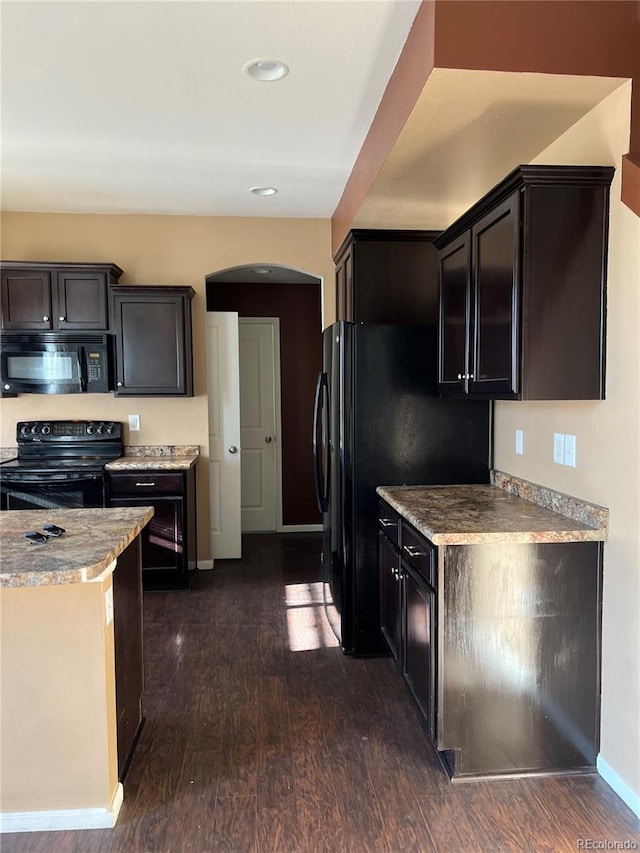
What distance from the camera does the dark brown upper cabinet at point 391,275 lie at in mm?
3492

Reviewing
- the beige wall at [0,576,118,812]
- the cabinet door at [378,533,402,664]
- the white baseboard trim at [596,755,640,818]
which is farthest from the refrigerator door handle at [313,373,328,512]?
the white baseboard trim at [596,755,640,818]

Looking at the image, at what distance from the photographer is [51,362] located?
4.03m

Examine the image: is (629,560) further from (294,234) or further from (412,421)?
(294,234)

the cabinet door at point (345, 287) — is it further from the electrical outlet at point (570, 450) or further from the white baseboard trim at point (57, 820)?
the white baseboard trim at point (57, 820)

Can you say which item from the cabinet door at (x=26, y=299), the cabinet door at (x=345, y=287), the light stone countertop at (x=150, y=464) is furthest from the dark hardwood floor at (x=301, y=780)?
the cabinet door at (x=26, y=299)

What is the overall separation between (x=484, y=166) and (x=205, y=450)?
9.31 feet

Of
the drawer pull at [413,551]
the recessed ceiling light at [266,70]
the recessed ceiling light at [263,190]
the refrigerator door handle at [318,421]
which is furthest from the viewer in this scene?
the recessed ceiling light at [263,190]

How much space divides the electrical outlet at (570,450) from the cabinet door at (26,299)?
3.46 meters

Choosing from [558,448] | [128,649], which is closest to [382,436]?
[558,448]

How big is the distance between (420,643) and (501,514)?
602mm

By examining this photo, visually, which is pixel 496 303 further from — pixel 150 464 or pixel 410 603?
pixel 150 464

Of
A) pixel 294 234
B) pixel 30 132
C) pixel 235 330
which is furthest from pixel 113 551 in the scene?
pixel 294 234

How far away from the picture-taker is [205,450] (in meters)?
4.42

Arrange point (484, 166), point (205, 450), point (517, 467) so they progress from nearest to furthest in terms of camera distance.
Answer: point (484, 166), point (517, 467), point (205, 450)
